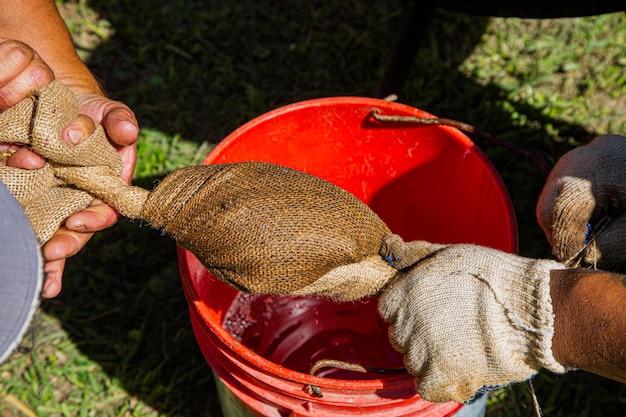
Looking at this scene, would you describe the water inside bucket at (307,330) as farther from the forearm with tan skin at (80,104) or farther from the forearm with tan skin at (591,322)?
the forearm with tan skin at (591,322)

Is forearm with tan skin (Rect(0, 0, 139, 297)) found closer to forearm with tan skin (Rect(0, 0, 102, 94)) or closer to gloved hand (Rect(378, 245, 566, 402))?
forearm with tan skin (Rect(0, 0, 102, 94))

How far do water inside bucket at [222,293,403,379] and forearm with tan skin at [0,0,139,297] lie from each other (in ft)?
1.86

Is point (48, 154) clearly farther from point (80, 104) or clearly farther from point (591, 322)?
point (591, 322)

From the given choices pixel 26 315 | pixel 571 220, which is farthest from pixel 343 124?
pixel 26 315

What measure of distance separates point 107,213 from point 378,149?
695 millimetres

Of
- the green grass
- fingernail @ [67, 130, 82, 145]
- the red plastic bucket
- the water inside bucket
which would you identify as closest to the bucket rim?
the red plastic bucket

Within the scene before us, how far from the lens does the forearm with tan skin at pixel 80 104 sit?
1159 mm

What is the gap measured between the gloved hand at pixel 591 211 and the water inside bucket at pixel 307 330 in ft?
1.98

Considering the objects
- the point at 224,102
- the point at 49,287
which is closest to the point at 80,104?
the point at 49,287

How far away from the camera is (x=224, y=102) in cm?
232

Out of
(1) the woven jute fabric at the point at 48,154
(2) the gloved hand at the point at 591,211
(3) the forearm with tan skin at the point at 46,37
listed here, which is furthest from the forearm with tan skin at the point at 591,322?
(3) the forearm with tan skin at the point at 46,37

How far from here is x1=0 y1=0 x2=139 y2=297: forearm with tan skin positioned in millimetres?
1159

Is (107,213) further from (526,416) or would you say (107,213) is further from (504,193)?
(526,416)

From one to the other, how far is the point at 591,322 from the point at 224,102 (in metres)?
1.67
